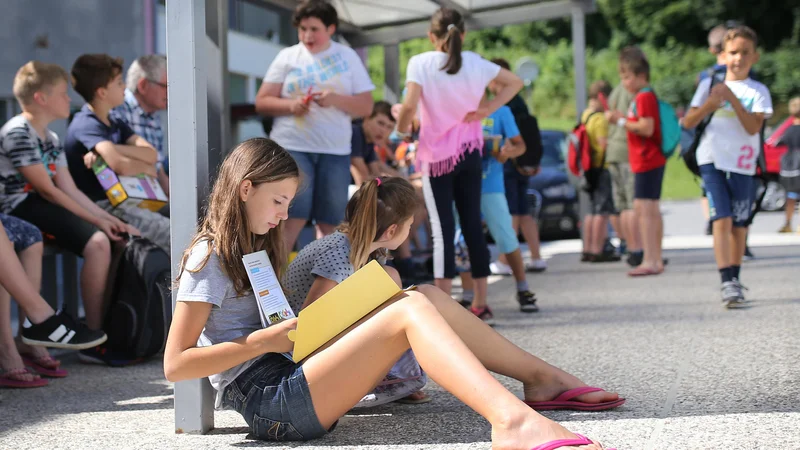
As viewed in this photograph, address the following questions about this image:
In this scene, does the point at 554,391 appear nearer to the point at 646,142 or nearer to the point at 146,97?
the point at 146,97

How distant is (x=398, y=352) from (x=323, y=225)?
3.09 meters

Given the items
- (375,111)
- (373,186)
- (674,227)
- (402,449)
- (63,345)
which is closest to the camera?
(402,449)

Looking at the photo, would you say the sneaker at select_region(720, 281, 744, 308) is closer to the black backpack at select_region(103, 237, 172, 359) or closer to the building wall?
the black backpack at select_region(103, 237, 172, 359)

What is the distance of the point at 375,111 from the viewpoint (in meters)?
8.70

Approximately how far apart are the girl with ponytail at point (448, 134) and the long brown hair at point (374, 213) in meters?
2.08

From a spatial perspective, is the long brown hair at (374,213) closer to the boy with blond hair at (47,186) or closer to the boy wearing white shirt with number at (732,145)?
the boy with blond hair at (47,186)

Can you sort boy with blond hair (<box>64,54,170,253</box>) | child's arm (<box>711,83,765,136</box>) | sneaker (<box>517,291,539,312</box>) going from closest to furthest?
boy with blond hair (<box>64,54,170,253</box>) < child's arm (<box>711,83,765,136</box>) < sneaker (<box>517,291,539,312</box>)

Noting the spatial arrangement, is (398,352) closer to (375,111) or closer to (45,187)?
(45,187)

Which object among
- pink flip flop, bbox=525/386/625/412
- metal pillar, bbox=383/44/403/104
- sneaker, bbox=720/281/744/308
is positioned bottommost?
sneaker, bbox=720/281/744/308

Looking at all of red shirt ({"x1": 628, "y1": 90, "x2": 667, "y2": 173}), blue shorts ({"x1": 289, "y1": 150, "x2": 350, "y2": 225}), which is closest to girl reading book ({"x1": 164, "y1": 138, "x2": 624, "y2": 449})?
blue shorts ({"x1": 289, "y1": 150, "x2": 350, "y2": 225})

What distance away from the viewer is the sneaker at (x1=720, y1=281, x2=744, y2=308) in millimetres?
6609

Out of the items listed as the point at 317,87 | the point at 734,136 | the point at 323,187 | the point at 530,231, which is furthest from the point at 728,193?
the point at 530,231

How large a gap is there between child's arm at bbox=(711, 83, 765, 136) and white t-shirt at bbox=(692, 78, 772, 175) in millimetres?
45

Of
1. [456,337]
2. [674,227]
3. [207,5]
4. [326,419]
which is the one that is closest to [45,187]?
[207,5]
